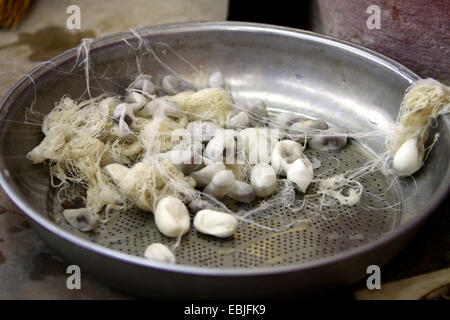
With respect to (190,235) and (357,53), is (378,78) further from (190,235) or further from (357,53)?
(190,235)

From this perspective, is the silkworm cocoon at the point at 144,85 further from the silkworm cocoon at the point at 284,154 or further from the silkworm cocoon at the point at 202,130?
the silkworm cocoon at the point at 284,154

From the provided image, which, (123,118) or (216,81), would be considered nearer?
(123,118)

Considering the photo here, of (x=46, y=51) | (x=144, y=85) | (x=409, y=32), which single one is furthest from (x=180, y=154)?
(x=46, y=51)

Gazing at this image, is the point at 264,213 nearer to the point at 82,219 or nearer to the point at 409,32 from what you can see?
the point at 82,219

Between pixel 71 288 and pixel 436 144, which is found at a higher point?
pixel 436 144

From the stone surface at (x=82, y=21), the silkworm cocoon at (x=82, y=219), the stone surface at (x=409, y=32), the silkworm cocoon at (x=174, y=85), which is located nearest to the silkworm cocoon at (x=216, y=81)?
the silkworm cocoon at (x=174, y=85)

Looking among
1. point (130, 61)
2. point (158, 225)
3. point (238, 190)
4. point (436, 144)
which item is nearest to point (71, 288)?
point (158, 225)

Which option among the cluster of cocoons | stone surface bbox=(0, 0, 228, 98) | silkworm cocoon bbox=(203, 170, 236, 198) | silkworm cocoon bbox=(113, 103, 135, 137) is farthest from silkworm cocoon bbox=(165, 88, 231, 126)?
stone surface bbox=(0, 0, 228, 98)
